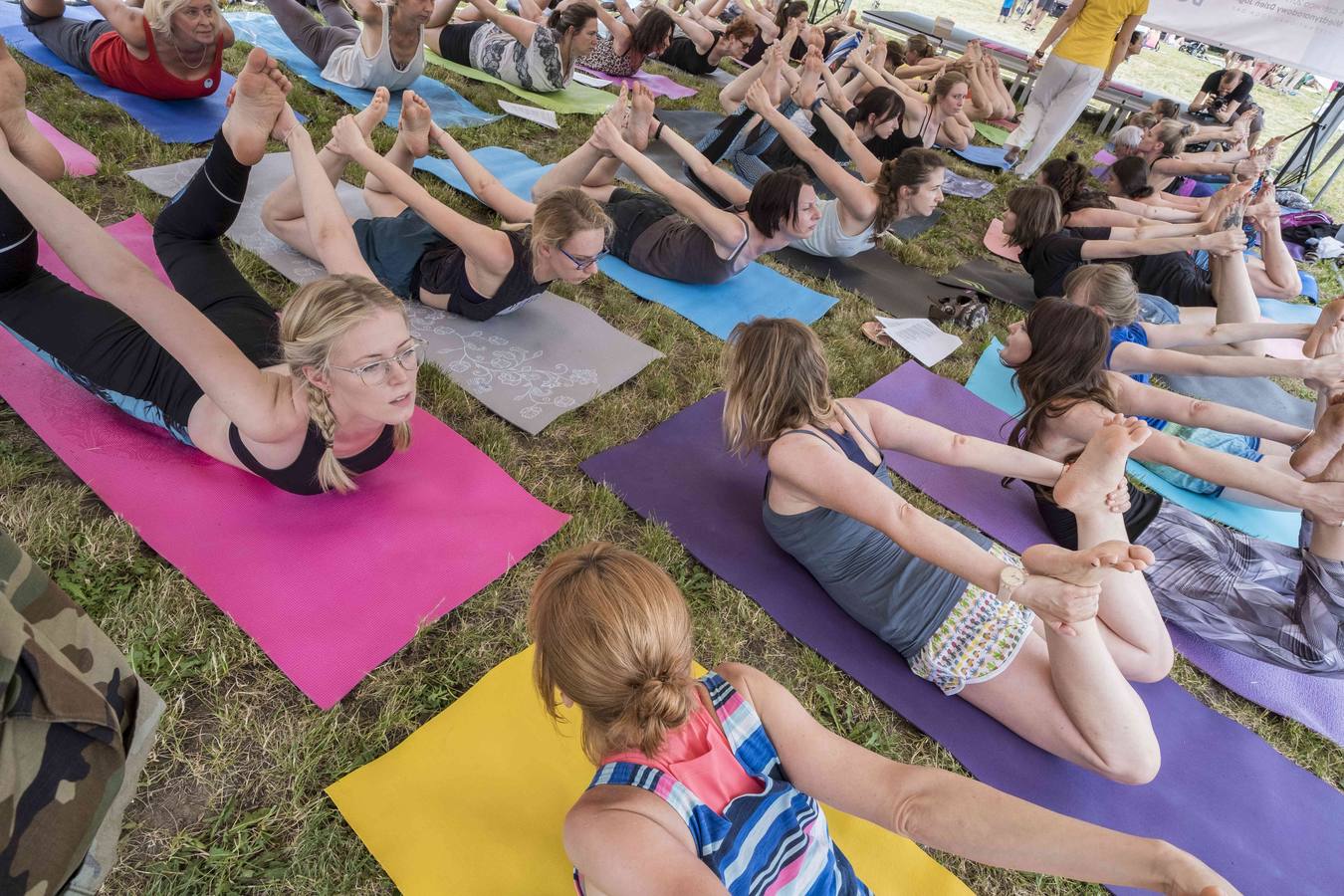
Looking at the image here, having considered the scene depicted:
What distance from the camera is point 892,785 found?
1591 mm

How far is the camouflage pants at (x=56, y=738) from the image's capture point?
1009 millimetres

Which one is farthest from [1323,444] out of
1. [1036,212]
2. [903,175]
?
[1036,212]

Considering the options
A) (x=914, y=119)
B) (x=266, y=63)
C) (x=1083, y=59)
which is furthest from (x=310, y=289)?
(x=1083, y=59)

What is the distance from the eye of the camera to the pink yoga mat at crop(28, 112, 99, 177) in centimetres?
398

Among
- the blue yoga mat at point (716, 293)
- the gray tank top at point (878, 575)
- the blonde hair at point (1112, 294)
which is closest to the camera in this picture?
the gray tank top at point (878, 575)

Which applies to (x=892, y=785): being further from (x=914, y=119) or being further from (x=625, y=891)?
(x=914, y=119)

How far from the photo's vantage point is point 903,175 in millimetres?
4645

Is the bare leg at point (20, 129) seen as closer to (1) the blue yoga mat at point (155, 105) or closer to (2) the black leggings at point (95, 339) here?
(2) the black leggings at point (95, 339)

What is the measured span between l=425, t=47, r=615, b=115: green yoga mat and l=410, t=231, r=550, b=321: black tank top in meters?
3.62

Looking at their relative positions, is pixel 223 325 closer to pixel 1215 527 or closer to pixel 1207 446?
pixel 1215 527

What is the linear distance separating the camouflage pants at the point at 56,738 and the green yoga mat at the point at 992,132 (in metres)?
10.5

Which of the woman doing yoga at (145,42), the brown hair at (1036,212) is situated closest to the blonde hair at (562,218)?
the woman doing yoga at (145,42)

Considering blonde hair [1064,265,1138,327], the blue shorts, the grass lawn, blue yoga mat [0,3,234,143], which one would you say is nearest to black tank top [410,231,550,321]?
the grass lawn

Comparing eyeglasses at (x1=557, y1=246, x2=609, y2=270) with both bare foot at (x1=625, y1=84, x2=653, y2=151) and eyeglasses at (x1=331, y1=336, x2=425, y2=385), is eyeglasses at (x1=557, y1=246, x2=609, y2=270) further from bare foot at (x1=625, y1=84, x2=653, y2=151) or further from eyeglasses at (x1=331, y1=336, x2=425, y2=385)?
bare foot at (x1=625, y1=84, x2=653, y2=151)
